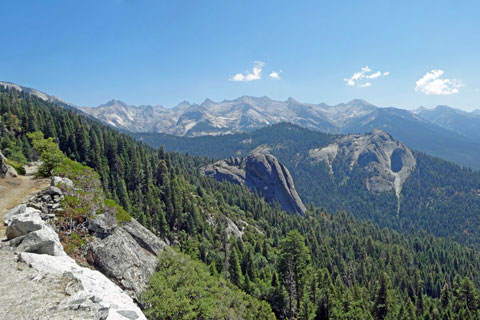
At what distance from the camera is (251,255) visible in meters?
95.0

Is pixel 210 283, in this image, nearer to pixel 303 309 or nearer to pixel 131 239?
pixel 131 239

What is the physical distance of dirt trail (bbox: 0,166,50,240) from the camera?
95.1 feet

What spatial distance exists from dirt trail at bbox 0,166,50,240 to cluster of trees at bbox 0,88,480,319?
11379 millimetres

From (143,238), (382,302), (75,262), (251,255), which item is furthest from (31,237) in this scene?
(382,302)

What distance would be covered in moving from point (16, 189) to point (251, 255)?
75.2 metres

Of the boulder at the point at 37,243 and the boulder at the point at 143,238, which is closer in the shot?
the boulder at the point at 37,243

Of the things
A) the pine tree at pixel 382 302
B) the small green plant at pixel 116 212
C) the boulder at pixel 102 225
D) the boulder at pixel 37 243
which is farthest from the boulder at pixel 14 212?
the pine tree at pixel 382 302

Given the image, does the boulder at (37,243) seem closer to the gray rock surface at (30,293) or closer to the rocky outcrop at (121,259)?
the gray rock surface at (30,293)

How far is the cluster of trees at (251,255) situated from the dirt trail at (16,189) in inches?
448

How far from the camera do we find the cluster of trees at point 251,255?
53312 mm

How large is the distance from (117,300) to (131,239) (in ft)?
60.1

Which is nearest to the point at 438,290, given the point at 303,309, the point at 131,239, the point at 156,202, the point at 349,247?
the point at 349,247

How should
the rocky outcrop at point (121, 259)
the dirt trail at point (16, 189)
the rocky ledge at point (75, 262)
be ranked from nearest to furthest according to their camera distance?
the rocky ledge at point (75, 262) → the rocky outcrop at point (121, 259) → the dirt trail at point (16, 189)

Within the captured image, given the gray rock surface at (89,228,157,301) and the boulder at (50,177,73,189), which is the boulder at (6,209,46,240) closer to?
the gray rock surface at (89,228,157,301)
